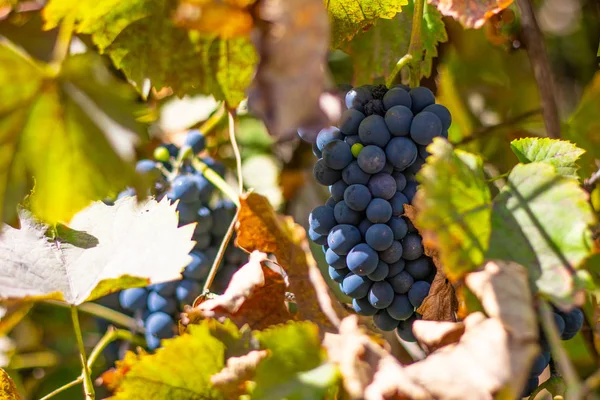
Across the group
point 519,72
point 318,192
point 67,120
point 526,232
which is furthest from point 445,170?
point 519,72

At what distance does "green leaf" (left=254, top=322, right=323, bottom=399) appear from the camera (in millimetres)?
596

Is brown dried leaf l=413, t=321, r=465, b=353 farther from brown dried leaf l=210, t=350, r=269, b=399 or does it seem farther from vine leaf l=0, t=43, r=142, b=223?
vine leaf l=0, t=43, r=142, b=223

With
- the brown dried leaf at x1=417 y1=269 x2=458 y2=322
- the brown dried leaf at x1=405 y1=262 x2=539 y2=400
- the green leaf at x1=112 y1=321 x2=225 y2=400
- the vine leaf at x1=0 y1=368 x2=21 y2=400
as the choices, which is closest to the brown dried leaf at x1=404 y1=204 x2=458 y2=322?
the brown dried leaf at x1=417 y1=269 x2=458 y2=322

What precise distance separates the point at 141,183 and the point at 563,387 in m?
0.49

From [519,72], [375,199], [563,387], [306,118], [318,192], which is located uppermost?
[306,118]

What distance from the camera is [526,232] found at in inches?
23.1

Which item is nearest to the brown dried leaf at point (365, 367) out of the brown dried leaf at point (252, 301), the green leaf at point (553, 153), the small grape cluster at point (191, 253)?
the brown dried leaf at point (252, 301)

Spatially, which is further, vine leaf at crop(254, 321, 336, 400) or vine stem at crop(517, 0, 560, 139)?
vine stem at crop(517, 0, 560, 139)

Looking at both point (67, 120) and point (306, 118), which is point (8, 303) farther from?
point (306, 118)

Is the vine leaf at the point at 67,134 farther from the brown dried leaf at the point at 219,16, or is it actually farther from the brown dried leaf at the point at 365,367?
the brown dried leaf at the point at 365,367

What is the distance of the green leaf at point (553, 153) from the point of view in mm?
664

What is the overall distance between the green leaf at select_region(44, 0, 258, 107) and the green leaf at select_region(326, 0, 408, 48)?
111 mm

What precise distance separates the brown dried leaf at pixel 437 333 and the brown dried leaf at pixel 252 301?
18cm

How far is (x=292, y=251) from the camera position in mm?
735
